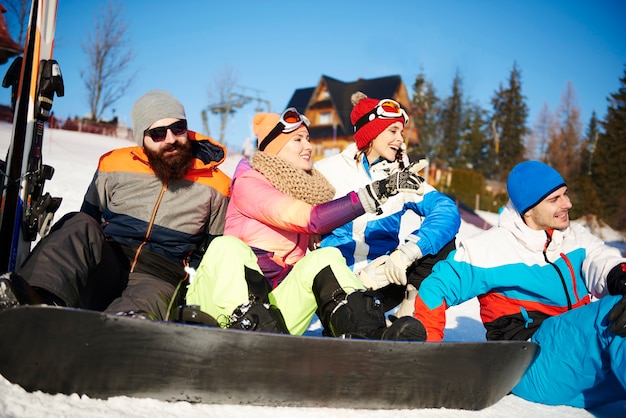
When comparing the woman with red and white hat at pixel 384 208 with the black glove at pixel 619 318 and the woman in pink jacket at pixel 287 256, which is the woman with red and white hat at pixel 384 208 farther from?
the black glove at pixel 619 318

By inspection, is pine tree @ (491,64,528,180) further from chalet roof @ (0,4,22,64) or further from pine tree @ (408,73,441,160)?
chalet roof @ (0,4,22,64)

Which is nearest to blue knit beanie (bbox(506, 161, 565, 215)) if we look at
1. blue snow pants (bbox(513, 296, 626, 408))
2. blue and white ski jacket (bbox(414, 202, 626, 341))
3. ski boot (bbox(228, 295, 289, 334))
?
blue and white ski jacket (bbox(414, 202, 626, 341))

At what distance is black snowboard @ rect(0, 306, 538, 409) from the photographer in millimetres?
1729

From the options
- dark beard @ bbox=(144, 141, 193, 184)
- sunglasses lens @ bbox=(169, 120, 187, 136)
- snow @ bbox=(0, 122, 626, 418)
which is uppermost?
sunglasses lens @ bbox=(169, 120, 187, 136)

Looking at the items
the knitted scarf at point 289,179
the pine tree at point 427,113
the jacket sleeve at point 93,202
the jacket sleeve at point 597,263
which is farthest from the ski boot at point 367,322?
the pine tree at point 427,113

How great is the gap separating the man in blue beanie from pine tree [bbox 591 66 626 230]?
91.4 feet

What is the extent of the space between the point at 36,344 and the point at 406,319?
1341 mm

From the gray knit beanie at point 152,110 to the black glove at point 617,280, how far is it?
7.44ft

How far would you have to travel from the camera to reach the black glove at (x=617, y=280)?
2.21m

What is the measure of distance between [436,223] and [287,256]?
94 cm

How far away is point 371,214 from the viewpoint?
3203mm

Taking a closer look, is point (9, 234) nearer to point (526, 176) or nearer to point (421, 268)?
point (421, 268)

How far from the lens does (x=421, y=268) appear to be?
313cm

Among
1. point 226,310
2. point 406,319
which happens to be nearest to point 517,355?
point 406,319
